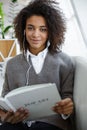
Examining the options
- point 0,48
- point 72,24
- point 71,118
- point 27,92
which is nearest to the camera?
point 27,92

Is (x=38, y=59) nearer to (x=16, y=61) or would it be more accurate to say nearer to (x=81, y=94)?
(x=16, y=61)

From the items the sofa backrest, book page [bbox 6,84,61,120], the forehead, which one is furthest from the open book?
the forehead

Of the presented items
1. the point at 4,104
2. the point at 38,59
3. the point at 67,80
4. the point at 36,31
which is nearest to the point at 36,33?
the point at 36,31

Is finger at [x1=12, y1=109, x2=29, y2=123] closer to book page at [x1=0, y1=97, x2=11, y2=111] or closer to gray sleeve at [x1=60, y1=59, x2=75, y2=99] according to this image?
book page at [x1=0, y1=97, x2=11, y2=111]

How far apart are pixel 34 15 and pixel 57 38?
0.54 ft

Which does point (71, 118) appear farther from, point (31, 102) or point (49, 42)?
point (49, 42)

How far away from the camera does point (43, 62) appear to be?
124 cm

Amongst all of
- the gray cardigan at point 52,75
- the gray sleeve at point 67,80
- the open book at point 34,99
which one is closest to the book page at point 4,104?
the open book at point 34,99

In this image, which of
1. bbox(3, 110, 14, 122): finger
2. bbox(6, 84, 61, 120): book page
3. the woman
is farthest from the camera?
the woman

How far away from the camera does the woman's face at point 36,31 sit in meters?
1.20

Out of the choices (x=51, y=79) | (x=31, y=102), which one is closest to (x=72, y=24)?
(x=51, y=79)

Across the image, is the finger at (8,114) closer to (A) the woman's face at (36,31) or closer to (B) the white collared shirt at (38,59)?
(B) the white collared shirt at (38,59)

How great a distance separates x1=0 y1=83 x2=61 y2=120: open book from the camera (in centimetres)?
98

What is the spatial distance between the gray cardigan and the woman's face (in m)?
0.09
